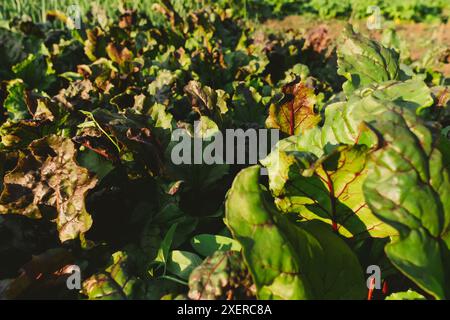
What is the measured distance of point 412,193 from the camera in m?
1.06

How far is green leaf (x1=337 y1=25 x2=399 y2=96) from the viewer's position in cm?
187

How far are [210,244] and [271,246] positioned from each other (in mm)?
414

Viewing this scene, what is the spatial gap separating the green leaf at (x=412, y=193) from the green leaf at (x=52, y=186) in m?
0.80

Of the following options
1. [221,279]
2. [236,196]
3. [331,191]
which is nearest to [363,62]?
[331,191]

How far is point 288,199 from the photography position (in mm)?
1334

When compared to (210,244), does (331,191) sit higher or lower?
higher

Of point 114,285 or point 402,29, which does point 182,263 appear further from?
point 402,29

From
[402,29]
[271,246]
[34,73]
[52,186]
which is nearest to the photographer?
[271,246]

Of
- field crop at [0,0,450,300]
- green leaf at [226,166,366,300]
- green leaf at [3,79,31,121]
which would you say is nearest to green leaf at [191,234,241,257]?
field crop at [0,0,450,300]

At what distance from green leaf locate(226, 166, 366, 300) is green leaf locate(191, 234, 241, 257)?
30 cm

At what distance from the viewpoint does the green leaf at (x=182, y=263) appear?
4.44ft

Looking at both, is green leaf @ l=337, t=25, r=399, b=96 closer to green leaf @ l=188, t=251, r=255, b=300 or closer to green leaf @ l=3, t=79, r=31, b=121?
green leaf @ l=188, t=251, r=255, b=300

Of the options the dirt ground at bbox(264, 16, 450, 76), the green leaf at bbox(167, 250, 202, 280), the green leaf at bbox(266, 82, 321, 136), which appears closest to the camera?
the green leaf at bbox(167, 250, 202, 280)
